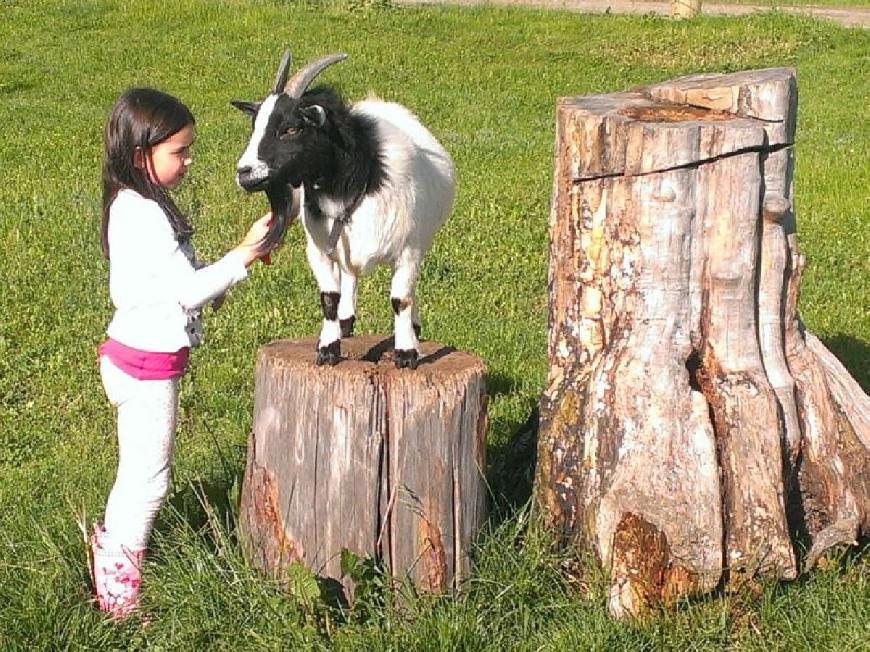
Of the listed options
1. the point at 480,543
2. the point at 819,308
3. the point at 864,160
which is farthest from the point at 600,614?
the point at 864,160

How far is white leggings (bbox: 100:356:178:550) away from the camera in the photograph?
3795 millimetres

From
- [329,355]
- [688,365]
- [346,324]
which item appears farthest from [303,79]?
[688,365]

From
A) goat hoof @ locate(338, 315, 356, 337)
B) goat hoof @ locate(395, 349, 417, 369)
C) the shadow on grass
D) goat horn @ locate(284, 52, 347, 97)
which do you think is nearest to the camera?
goat horn @ locate(284, 52, 347, 97)

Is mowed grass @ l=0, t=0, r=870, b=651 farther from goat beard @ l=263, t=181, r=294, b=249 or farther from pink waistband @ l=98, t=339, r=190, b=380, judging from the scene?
goat beard @ l=263, t=181, r=294, b=249

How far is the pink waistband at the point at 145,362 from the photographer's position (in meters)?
3.75

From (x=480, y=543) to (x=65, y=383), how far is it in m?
2.92

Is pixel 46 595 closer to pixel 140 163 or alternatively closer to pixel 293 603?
pixel 293 603

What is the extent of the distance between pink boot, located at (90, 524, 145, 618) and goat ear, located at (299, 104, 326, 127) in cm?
145

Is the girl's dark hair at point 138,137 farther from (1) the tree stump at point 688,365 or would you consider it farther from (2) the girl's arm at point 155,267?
(1) the tree stump at point 688,365

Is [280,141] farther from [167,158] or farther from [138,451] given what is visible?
[138,451]

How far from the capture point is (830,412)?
160 inches

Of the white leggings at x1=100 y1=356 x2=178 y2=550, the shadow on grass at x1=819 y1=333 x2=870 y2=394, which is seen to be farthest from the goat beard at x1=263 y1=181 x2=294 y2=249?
the shadow on grass at x1=819 y1=333 x2=870 y2=394

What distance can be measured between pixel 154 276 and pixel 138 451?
1.86 ft

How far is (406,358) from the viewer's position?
4.07 meters
